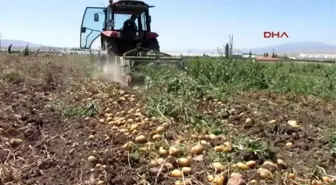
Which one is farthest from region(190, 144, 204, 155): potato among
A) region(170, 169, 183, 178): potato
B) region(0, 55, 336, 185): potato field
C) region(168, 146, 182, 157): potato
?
region(170, 169, 183, 178): potato

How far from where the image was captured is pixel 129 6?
44.2 feet

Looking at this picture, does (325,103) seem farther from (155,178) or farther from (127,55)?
(155,178)

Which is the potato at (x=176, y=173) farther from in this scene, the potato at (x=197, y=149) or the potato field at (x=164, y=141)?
the potato at (x=197, y=149)

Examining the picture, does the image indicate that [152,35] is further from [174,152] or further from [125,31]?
[174,152]

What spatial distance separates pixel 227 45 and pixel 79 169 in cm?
1350

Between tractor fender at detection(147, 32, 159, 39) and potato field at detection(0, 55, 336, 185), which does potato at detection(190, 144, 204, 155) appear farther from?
tractor fender at detection(147, 32, 159, 39)

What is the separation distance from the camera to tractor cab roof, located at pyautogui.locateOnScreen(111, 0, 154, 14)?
43.6 feet

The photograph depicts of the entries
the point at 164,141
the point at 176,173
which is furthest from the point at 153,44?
the point at 176,173

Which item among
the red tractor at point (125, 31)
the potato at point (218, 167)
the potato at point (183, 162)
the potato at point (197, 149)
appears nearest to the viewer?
the potato at point (218, 167)

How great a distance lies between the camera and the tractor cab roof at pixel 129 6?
523 inches

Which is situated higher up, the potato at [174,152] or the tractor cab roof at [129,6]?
the tractor cab roof at [129,6]

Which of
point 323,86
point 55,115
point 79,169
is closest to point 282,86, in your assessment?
point 323,86

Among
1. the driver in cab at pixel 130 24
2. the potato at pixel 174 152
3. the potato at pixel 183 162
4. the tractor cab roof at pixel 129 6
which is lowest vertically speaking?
the potato at pixel 183 162

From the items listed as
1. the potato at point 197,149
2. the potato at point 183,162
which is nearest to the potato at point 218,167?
the potato at point 183,162
